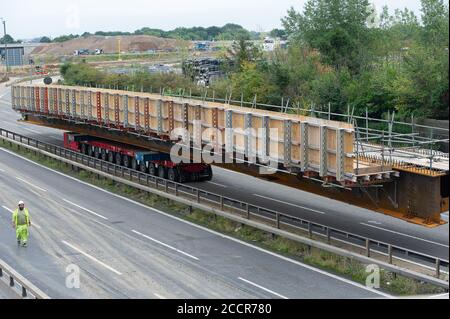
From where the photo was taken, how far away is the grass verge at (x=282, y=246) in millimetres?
17516

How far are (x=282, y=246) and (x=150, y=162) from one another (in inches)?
504

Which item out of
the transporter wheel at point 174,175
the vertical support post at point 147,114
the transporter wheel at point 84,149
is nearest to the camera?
the vertical support post at point 147,114

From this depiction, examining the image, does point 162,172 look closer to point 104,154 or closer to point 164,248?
point 104,154

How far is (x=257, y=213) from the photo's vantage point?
25203 mm

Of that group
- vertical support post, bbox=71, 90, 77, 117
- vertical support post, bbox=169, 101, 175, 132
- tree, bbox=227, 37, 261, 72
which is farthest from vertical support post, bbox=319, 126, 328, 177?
tree, bbox=227, 37, 261, 72

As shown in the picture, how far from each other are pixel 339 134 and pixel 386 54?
44.5m

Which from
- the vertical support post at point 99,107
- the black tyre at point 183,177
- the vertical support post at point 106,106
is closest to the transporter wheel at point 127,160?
the vertical support post at point 106,106

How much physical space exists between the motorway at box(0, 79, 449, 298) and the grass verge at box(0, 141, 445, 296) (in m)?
0.53

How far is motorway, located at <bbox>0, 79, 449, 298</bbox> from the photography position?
17688 mm

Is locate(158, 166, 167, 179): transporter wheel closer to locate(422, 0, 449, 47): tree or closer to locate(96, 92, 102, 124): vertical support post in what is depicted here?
locate(96, 92, 102, 124): vertical support post

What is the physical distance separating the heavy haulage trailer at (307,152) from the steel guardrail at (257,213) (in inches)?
42.6

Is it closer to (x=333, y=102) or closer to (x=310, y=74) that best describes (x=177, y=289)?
(x=333, y=102)
